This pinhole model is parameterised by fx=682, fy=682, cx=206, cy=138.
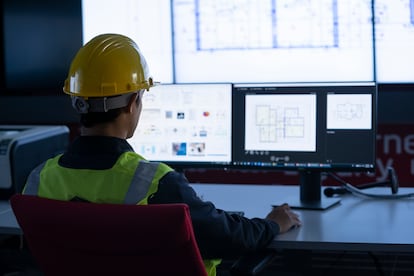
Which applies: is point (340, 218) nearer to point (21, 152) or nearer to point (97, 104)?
point (97, 104)

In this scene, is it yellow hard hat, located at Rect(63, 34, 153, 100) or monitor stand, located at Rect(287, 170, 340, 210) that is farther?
monitor stand, located at Rect(287, 170, 340, 210)

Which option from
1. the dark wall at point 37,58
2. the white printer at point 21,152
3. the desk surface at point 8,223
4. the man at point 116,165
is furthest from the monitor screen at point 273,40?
the man at point 116,165

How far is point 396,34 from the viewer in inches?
123

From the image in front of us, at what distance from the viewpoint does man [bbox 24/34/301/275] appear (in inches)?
62.1

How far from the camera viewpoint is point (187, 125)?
242 cm

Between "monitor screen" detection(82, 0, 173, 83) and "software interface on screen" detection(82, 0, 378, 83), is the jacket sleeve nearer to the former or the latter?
"software interface on screen" detection(82, 0, 378, 83)

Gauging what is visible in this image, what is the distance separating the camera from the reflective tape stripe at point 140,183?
1556 mm

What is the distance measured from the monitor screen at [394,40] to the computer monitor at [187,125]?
1104 mm

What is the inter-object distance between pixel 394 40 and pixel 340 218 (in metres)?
1.29

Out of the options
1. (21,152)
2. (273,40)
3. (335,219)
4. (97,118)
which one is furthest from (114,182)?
(273,40)

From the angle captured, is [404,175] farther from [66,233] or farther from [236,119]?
[66,233]

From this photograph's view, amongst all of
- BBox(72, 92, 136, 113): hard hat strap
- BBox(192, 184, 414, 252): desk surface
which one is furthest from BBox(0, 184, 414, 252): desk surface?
BBox(72, 92, 136, 113): hard hat strap

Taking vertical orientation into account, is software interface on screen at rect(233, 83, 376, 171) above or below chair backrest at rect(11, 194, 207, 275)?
above

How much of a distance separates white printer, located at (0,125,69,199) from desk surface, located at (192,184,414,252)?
2.07 ft
